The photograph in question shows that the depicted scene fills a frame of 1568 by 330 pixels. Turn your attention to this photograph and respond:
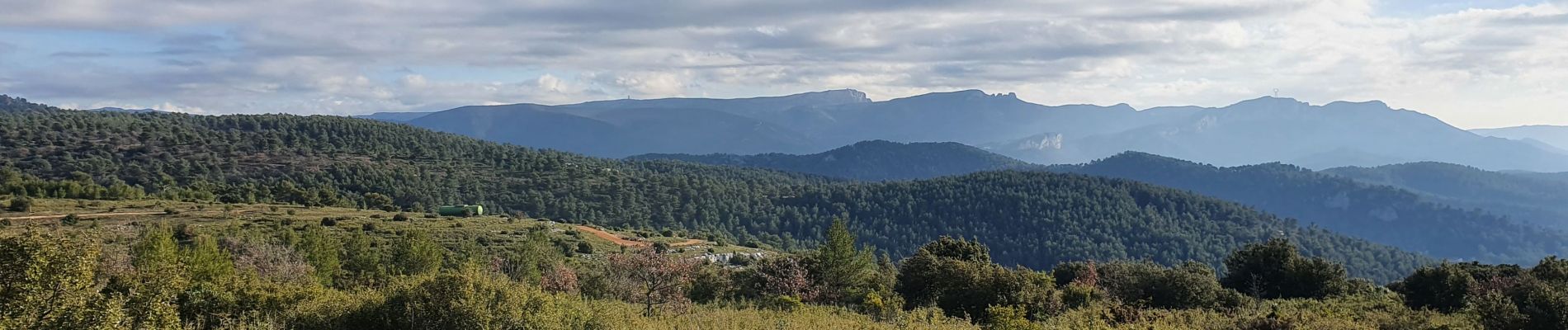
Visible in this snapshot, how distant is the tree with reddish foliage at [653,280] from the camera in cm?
2612

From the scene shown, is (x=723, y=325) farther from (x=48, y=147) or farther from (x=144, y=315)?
(x=48, y=147)

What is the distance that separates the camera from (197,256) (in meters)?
29.8

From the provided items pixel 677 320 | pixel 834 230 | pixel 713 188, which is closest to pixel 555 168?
pixel 713 188

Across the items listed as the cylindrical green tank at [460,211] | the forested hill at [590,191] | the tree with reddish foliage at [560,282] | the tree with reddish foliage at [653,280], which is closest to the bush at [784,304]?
the tree with reddish foliage at [653,280]

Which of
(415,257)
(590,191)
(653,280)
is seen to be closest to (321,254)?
(415,257)

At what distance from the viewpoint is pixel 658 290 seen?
88.6ft

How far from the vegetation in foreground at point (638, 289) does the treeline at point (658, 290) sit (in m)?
0.05

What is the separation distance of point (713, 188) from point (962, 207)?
4992 cm

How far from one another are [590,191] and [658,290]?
103850mm

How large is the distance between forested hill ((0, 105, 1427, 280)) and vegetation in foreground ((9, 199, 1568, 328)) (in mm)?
40783

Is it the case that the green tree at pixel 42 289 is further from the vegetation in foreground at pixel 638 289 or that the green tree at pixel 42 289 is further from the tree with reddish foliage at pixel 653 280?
the tree with reddish foliage at pixel 653 280

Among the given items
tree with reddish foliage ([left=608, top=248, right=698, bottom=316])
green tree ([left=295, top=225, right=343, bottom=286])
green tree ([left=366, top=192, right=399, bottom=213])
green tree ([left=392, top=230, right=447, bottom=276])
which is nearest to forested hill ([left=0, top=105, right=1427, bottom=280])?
green tree ([left=366, top=192, right=399, bottom=213])

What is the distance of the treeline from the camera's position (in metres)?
14.2

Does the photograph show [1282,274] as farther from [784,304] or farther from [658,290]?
[658,290]
